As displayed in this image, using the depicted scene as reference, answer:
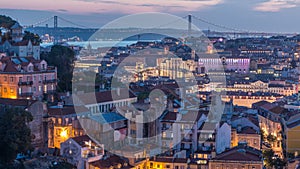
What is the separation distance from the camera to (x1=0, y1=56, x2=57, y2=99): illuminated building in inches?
489

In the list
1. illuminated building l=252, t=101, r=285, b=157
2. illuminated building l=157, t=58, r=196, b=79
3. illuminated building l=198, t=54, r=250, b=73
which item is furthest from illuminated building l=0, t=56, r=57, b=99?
illuminated building l=198, t=54, r=250, b=73

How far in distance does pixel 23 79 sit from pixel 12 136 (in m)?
3.02

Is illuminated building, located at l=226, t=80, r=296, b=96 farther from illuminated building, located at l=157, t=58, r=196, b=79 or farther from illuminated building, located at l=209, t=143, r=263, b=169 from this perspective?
illuminated building, located at l=209, t=143, r=263, b=169

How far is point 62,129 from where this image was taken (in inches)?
435

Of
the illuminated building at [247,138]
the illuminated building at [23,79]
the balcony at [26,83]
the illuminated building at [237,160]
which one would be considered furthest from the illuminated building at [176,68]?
the illuminated building at [237,160]

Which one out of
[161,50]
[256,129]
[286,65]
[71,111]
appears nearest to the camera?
[71,111]

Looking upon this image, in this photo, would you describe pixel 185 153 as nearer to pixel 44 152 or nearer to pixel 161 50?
pixel 44 152

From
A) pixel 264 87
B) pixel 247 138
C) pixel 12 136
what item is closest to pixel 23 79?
pixel 12 136

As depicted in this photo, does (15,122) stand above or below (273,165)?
above

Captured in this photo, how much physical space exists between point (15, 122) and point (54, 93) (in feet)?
11.4

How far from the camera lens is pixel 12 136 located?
9.63m

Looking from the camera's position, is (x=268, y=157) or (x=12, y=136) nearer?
(x=12, y=136)

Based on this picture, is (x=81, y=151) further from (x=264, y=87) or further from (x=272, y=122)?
(x=264, y=87)

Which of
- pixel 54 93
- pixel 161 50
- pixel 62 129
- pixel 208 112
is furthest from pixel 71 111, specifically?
pixel 161 50
